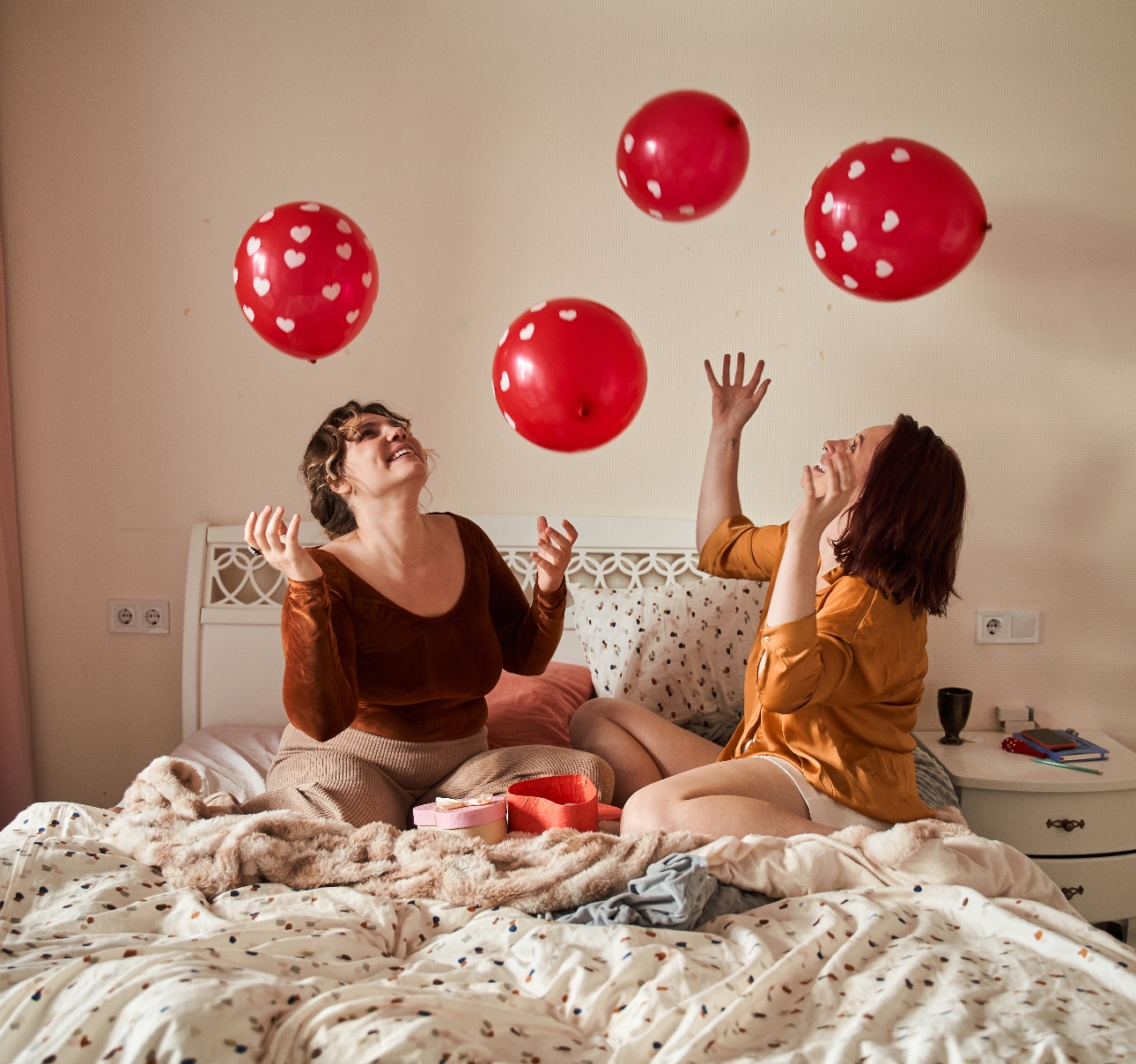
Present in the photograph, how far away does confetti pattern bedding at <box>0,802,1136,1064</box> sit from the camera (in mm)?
1035

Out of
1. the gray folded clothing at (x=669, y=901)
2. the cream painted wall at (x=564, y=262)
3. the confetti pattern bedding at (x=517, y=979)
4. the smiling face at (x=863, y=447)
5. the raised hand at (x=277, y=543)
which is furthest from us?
the cream painted wall at (x=564, y=262)

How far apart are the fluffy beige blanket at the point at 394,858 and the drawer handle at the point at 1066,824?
119cm

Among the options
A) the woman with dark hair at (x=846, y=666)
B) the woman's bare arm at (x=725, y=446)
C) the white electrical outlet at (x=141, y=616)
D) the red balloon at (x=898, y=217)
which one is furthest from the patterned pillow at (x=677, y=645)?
the white electrical outlet at (x=141, y=616)

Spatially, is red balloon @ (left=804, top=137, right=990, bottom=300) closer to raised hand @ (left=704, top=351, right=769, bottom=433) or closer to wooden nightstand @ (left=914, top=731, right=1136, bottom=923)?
raised hand @ (left=704, top=351, right=769, bottom=433)

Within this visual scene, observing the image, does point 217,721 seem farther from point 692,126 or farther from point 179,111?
point 692,126

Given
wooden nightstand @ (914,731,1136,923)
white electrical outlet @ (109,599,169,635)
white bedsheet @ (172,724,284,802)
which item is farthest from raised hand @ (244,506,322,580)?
wooden nightstand @ (914,731,1136,923)

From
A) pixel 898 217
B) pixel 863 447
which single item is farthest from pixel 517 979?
pixel 898 217

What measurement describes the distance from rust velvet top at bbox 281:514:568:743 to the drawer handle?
4.06 feet

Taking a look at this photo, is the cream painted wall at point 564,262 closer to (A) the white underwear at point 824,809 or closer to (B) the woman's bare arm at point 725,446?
(B) the woman's bare arm at point 725,446

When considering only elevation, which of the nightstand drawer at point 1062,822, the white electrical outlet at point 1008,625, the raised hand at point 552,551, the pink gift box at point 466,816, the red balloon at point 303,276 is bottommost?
the nightstand drawer at point 1062,822

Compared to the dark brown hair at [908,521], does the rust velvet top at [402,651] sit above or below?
below

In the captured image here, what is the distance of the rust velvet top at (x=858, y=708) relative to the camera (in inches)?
68.7

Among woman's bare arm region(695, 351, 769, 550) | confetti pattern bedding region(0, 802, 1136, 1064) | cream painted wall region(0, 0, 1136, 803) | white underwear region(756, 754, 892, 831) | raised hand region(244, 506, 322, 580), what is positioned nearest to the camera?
confetti pattern bedding region(0, 802, 1136, 1064)

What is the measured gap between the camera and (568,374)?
1.65 meters
